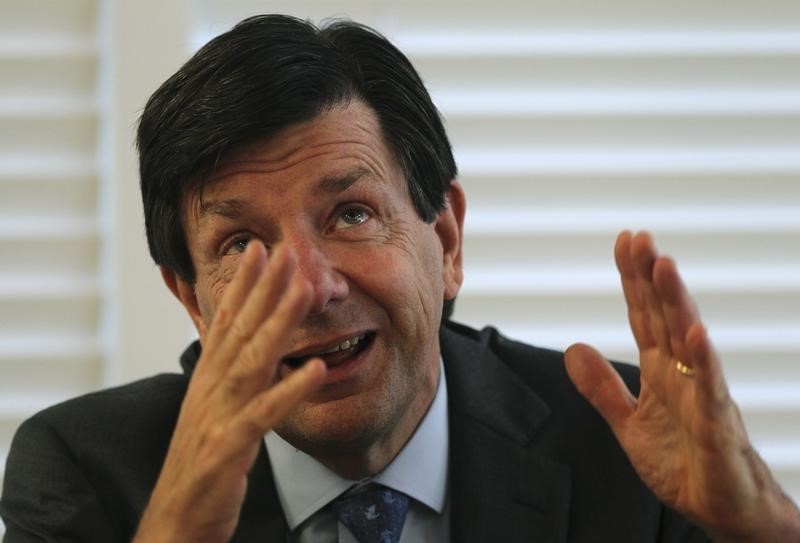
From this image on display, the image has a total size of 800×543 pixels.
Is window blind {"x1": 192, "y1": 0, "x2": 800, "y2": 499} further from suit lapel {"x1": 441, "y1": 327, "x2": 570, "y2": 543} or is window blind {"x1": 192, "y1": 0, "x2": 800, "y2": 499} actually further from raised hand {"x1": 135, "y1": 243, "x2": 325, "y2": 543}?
raised hand {"x1": 135, "y1": 243, "x2": 325, "y2": 543}

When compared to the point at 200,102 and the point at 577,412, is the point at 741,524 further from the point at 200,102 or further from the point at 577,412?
the point at 200,102

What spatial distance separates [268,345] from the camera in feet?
4.67

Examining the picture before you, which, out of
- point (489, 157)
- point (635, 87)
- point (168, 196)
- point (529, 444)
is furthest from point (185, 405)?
point (635, 87)

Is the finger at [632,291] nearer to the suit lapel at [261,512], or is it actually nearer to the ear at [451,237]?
the ear at [451,237]

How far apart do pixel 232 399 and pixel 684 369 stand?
0.59 metres

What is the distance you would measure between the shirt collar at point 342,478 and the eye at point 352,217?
389mm

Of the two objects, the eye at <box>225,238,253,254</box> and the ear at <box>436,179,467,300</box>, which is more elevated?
the ear at <box>436,179,467,300</box>

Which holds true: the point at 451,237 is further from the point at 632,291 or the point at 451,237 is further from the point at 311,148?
the point at 632,291

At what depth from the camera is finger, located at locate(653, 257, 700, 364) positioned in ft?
4.89

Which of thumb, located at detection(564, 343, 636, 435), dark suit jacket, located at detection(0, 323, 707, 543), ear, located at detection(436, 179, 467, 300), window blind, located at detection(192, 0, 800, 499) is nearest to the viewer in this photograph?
thumb, located at detection(564, 343, 636, 435)

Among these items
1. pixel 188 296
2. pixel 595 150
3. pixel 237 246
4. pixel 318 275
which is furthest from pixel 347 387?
pixel 595 150

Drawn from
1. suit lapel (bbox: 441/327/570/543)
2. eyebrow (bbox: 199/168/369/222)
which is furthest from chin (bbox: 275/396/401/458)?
eyebrow (bbox: 199/168/369/222)

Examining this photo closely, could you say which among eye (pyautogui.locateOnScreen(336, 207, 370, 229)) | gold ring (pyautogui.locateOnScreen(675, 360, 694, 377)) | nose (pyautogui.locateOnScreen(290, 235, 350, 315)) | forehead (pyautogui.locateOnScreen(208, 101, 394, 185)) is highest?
forehead (pyautogui.locateOnScreen(208, 101, 394, 185))

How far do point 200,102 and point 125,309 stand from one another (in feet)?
2.70
